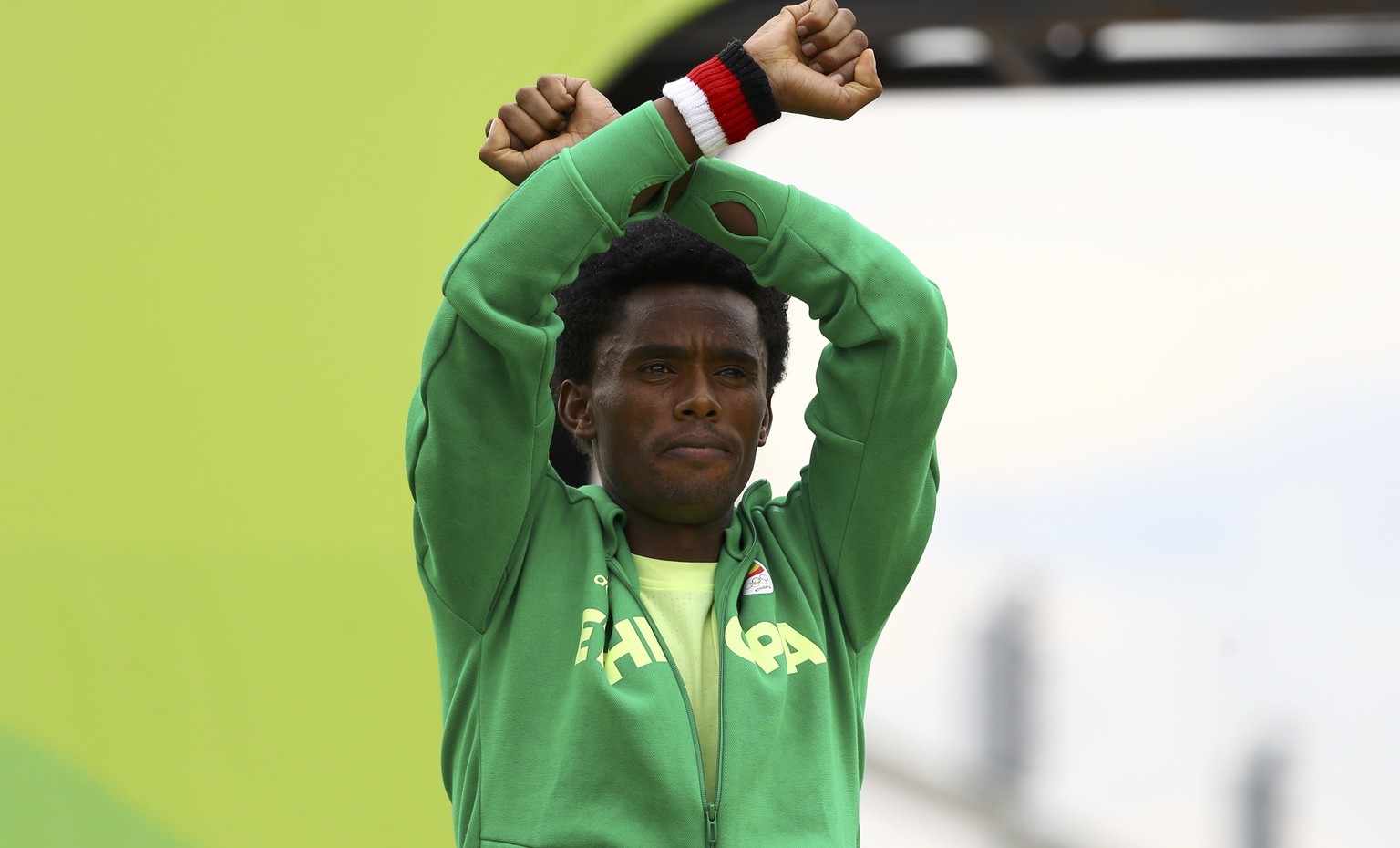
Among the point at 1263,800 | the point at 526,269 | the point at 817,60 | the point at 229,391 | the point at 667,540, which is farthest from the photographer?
the point at 1263,800

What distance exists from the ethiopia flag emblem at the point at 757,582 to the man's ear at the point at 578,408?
0.69 ft

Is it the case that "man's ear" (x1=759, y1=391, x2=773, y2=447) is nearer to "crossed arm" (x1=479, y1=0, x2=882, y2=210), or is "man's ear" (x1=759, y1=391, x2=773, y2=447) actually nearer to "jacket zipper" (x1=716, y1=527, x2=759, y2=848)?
"jacket zipper" (x1=716, y1=527, x2=759, y2=848)

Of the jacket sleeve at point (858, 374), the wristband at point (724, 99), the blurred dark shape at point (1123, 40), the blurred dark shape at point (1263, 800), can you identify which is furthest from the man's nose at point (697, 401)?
the blurred dark shape at point (1263, 800)

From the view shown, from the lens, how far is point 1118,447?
2129mm

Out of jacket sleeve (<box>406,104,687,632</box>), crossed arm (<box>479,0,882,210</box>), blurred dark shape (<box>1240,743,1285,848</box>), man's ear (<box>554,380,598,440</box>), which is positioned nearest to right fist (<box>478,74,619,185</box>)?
crossed arm (<box>479,0,882,210</box>)

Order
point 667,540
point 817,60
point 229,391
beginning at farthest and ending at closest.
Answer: point 229,391, point 667,540, point 817,60

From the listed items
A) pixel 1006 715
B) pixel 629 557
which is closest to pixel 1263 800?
pixel 1006 715

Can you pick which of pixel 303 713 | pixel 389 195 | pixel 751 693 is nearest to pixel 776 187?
pixel 751 693

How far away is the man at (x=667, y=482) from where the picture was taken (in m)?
1.16

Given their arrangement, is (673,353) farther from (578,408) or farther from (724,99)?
(724,99)

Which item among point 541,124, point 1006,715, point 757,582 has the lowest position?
point 1006,715

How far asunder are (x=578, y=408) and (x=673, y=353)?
0.15m

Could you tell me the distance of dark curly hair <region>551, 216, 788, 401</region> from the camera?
1365mm

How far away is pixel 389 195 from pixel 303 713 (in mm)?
766
